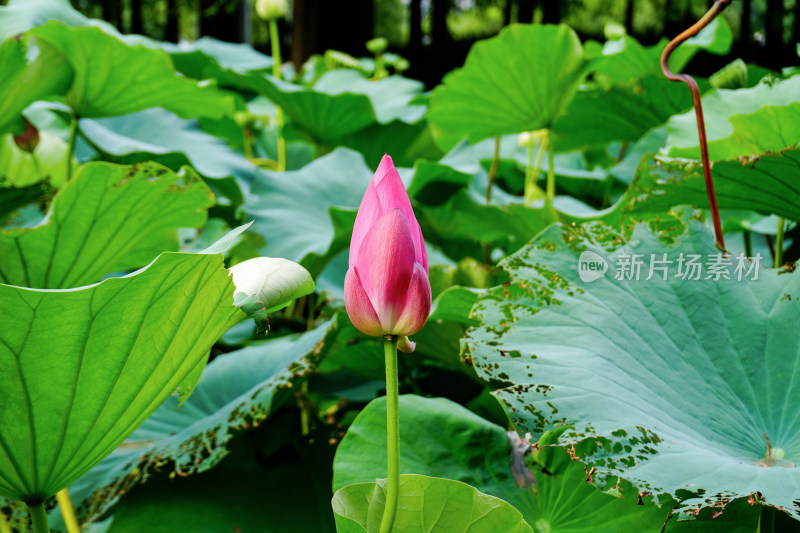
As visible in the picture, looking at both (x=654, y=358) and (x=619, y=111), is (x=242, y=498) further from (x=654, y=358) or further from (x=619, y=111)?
(x=619, y=111)

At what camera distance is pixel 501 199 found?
1.30 m

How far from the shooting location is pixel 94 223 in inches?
31.3

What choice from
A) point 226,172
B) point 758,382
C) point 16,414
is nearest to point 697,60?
point 226,172

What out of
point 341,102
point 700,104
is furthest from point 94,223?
point 341,102

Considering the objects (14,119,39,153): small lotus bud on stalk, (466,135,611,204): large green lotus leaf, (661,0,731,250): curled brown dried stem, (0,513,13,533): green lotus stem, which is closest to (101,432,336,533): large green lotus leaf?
(0,513,13,533): green lotus stem

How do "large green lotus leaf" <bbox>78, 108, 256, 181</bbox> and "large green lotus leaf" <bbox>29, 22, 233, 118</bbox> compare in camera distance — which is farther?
"large green lotus leaf" <bbox>78, 108, 256, 181</bbox>

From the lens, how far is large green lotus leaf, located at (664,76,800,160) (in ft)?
2.52

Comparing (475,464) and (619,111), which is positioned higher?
(619,111)

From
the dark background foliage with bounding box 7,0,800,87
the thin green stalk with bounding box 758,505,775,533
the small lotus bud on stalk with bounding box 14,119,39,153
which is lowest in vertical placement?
the dark background foliage with bounding box 7,0,800,87

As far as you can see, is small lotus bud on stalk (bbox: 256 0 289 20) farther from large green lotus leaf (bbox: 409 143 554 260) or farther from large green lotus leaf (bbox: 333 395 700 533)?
large green lotus leaf (bbox: 333 395 700 533)

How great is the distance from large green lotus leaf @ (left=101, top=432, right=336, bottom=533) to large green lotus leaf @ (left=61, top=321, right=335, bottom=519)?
3 cm

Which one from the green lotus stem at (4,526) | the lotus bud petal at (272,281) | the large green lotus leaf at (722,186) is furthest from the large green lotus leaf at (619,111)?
the green lotus stem at (4,526)

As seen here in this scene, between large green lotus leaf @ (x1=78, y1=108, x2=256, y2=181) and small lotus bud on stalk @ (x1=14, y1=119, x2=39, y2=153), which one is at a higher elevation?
small lotus bud on stalk @ (x1=14, y1=119, x2=39, y2=153)

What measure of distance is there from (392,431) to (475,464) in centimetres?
27
